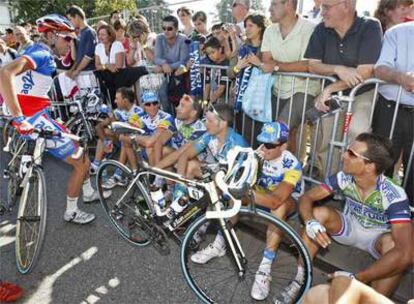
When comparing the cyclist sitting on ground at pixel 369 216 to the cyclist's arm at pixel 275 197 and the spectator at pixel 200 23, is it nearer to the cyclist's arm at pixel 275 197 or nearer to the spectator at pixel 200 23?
the cyclist's arm at pixel 275 197

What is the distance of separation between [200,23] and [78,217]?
385 cm

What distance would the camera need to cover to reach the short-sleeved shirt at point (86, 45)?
20.1 feet

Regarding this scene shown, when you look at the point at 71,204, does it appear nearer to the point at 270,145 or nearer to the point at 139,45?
the point at 270,145

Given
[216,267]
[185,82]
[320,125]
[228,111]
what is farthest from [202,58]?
[216,267]

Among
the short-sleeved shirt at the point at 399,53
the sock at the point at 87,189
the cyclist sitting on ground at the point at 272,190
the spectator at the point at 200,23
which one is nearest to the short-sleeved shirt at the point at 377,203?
the cyclist sitting on ground at the point at 272,190

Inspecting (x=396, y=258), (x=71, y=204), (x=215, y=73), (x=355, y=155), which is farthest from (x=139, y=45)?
(x=396, y=258)

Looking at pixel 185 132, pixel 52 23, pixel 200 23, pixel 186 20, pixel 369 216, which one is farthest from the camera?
pixel 186 20

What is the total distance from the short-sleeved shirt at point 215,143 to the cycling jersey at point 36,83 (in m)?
1.65

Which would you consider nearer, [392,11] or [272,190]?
[272,190]

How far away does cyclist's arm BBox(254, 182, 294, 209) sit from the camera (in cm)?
279

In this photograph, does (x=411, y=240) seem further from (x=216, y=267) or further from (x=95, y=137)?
(x=95, y=137)

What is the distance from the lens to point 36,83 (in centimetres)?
349

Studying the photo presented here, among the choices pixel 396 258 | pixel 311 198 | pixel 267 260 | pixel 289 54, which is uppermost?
pixel 289 54

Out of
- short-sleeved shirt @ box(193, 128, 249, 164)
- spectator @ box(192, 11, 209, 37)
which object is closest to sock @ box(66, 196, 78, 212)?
short-sleeved shirt @ box(193, 128, 249, 164)
